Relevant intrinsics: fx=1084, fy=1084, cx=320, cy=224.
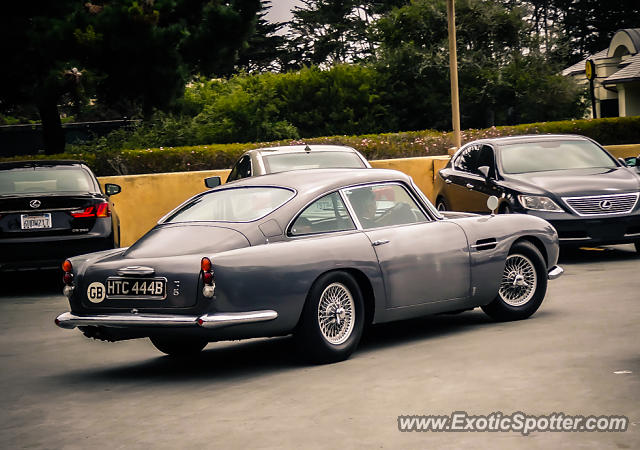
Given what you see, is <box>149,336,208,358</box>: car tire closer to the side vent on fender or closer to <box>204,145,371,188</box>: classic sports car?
the side vent on fender

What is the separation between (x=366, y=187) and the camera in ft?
28.5

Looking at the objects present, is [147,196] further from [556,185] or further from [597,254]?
[597,254]

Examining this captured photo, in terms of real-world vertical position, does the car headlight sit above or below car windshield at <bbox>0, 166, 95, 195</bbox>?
below

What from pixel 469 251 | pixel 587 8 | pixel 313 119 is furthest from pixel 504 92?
pixel 469 251

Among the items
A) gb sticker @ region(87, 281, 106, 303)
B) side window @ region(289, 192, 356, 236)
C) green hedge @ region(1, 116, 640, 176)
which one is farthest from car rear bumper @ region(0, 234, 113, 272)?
green hedge @ region(1, 116, 640, 176)

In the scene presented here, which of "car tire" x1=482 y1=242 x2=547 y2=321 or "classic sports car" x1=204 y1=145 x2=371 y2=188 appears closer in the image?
"car tire" x1=482 y1=242 x2=547 y2=321

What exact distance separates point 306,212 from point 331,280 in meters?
0.61

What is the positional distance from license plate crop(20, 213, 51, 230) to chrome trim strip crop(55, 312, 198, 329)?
5.30m

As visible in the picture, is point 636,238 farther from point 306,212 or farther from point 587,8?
point 587,8

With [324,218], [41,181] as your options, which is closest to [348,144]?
[41,181]

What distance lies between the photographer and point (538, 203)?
13742 millimetres

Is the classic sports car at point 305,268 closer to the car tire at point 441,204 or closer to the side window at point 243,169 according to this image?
the side window at point 243,169

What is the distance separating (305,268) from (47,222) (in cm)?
629

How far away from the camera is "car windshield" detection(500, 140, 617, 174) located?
1488 centimetres
